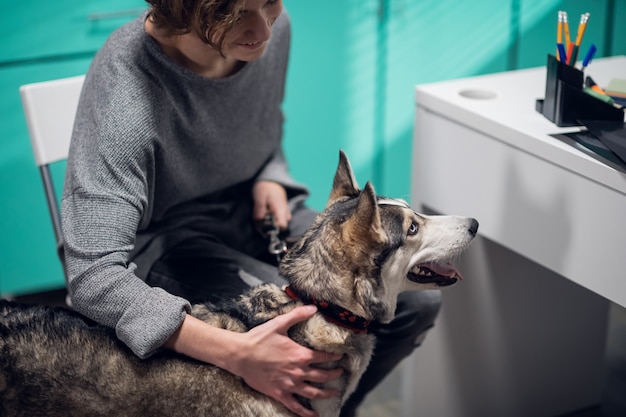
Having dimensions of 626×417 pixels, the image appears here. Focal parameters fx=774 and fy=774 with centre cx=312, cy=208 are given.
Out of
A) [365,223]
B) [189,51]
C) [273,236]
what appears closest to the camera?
[365,223]

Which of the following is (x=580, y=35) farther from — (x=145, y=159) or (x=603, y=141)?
(x=145, y=159)

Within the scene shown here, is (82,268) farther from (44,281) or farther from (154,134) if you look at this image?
(44,281)

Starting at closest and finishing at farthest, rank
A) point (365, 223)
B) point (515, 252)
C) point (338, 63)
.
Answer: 1. point (365, 223)
2. point (515, 252)
3. point (338, 63)

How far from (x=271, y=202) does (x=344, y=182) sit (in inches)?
13.6

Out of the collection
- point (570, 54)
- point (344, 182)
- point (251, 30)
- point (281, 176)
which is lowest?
point (281, 176)

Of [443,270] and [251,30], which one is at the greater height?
[251,30]

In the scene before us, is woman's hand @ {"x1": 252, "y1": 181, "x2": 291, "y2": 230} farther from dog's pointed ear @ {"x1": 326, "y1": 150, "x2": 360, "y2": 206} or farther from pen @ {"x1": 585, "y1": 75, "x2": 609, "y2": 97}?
pen @ {"x1": 585, "y1": 75, "x2": 609, "y2": 97}

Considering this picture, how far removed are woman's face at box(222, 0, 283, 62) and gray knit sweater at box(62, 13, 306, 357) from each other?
13 cm

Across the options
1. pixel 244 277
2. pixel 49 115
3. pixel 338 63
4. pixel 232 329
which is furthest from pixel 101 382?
pixel 338 63

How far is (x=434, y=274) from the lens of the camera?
1.37 m

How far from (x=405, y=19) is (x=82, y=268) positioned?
5.78 ft

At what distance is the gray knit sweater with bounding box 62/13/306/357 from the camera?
1.26 m

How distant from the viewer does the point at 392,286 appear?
1.31 meters

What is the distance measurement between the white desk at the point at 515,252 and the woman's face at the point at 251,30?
474 millimetres
